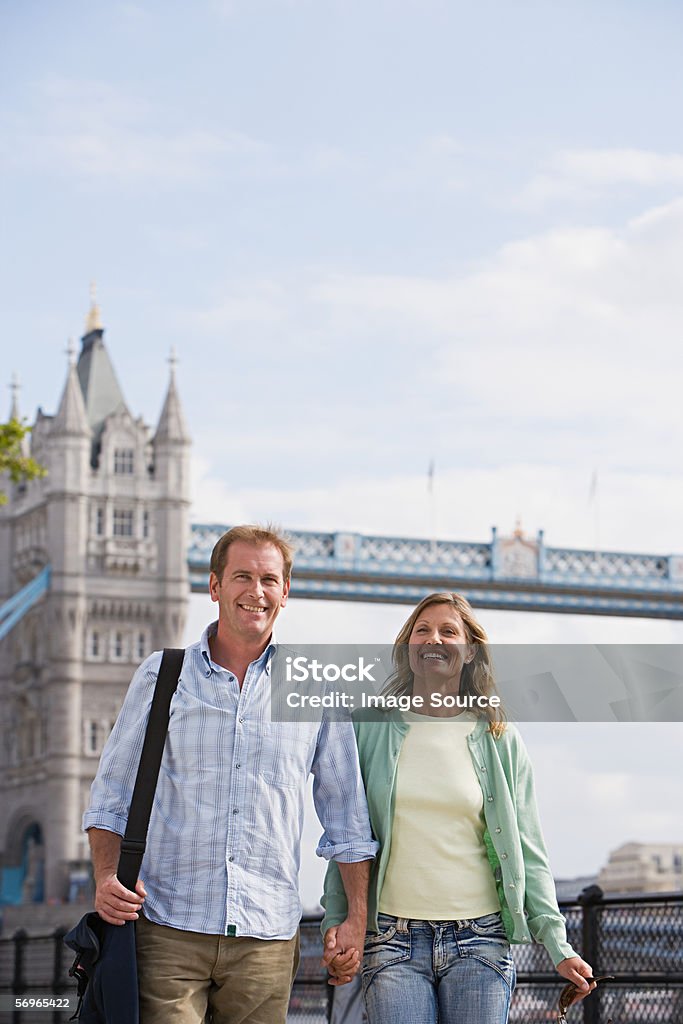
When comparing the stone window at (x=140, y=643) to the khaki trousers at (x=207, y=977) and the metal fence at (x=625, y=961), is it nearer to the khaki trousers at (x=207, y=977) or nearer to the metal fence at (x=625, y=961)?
the metal fence at (x=625, y=961)

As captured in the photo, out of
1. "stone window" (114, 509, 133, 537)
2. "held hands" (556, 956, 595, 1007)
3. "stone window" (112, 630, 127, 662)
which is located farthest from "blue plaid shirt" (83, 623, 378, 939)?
"stone window" (114, 509, 133, 537)

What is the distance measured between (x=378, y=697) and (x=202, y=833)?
458 millimetres

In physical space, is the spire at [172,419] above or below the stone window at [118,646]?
above

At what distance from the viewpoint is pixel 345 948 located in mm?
2803

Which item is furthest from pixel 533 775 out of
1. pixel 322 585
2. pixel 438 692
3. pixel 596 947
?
pixel 322 585

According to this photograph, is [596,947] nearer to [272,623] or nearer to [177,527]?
[272,623]

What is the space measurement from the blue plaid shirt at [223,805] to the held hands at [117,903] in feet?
0.20

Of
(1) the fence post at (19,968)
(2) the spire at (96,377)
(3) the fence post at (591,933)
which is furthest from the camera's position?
(2) the spire at (96,377)

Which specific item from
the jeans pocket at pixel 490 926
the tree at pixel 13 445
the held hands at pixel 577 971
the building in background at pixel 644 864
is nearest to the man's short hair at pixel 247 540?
the jeans pocket at pixel 490 926

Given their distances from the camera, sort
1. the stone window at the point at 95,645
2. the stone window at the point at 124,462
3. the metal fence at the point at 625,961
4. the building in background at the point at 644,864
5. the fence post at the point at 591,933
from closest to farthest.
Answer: the metal fence at the point at 625,961, the fence post at the point at 591,933, the stone window at the point at 95,645, the stone window at the point at 124,462, the building in background at the point at 644,864

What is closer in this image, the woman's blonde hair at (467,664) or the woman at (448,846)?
the woman at (448,846)

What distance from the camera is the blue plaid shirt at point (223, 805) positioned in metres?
2.77

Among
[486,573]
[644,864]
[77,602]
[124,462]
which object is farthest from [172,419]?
[644,864]

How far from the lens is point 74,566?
4047 centimetres
